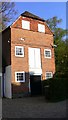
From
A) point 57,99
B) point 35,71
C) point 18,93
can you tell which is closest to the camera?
point 57,99

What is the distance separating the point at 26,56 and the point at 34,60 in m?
1.23

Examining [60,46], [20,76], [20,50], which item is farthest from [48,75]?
[60,46]

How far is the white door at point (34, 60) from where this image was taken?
29.5m

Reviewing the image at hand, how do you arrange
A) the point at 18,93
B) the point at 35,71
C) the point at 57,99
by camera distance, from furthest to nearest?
the point at 35,71, the point at 18,93, the point at 57,99

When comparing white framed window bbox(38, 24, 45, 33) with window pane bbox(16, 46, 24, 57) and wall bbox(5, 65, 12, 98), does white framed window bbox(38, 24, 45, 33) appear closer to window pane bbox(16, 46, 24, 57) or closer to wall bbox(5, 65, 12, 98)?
window pane bbox(16, 46, 24, 57)

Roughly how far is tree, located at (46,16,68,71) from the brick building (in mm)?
9763

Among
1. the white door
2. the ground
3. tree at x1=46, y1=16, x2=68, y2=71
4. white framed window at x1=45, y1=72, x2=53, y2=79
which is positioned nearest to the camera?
the ground

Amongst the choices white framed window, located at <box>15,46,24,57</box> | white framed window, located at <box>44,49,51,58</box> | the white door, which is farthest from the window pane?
white framed window, located at <box>44,49,51,58</box>

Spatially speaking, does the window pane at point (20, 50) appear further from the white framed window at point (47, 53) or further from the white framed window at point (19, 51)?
the white framed window at point (47, 53)

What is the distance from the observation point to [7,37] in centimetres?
2927

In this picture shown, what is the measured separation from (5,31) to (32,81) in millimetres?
6491

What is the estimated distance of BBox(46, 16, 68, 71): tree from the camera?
41.4 metres

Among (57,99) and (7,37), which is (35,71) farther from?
(57,99)

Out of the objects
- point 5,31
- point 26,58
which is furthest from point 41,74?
point 5,31
